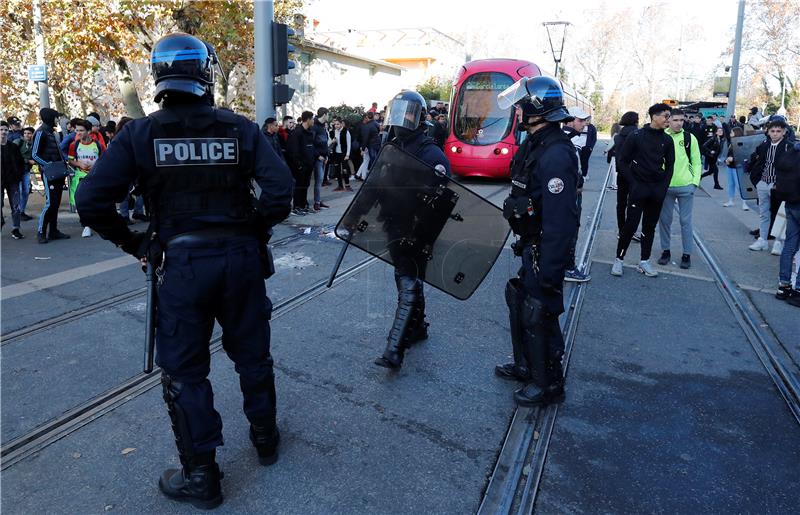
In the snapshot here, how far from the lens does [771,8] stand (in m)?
37.9

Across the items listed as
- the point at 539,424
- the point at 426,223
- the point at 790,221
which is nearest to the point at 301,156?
the point at 426,223

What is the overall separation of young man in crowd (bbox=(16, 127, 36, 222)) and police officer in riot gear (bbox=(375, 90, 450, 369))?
7.16m

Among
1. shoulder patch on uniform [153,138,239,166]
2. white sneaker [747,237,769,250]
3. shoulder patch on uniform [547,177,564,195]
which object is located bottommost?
white sneaker [747,237,769,250]

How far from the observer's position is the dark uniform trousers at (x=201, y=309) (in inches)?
103

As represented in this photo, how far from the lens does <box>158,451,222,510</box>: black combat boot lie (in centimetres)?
268

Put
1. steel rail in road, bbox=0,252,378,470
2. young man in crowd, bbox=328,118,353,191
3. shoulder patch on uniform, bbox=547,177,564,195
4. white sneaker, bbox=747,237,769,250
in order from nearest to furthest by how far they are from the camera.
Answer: steel rail in road, bbox=0,252,378,470 < shoulder patch on uniform, bbox=547,177,564,195 < white sneaker, bbox=747,237,769,250 < young man in crowd, bbox=328,118,353,191

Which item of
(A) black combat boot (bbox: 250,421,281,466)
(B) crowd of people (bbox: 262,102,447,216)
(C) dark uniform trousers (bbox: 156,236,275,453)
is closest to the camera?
(C) dark uniform trousers (bbox: 156,236,275,453)

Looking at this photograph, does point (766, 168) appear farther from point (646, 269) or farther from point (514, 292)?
point (514, 292)

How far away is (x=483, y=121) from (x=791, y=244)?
31.8ft

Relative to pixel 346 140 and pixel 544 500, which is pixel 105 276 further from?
pixel 346 140

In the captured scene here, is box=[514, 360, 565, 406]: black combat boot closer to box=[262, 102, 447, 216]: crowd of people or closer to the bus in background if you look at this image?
box=[262, 102, 447, 216]: crowd of people

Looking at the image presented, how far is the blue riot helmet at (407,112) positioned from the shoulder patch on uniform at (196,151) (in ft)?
5.55

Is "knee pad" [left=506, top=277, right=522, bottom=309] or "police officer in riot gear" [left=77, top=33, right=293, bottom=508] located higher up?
"police officer in riot gear" [left=77, top=33, right=293, bottom=508]

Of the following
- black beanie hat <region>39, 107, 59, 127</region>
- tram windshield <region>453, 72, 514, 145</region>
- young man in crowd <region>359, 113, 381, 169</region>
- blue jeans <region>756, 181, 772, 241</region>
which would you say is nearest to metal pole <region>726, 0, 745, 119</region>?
tram windshield <region>453, 72, 514, 145</region>
